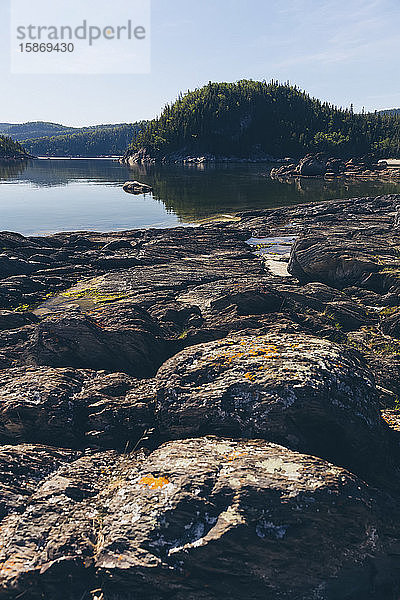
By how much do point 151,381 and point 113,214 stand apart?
2287 inches

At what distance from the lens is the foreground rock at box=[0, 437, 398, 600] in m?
6.89

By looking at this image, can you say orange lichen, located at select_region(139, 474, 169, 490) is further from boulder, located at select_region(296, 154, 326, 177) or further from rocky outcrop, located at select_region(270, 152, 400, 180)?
boulder, located at select_region(296, 154, 326, 177)

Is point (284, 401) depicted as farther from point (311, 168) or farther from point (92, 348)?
point (311, 168)

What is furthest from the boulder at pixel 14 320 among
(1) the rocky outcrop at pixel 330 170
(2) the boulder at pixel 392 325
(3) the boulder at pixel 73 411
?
(1) the rocky outcrop at pixel 330 170

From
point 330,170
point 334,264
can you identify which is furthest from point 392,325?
point 330,170

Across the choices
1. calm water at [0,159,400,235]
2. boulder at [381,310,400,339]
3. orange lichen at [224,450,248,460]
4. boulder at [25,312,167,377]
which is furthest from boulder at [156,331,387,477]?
calm water at [0,159,400,235]

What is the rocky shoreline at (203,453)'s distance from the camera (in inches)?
275

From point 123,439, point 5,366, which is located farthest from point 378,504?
point 5,366

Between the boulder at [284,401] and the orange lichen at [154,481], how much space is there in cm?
170

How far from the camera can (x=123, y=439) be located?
10102mm

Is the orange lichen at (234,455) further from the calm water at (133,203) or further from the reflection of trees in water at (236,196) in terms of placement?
the reflection of trees in water at (236,196)

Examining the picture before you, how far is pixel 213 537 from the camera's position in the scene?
7.07m

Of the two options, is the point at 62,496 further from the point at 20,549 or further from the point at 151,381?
the point at 151,381

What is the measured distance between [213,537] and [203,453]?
5.93 feet
